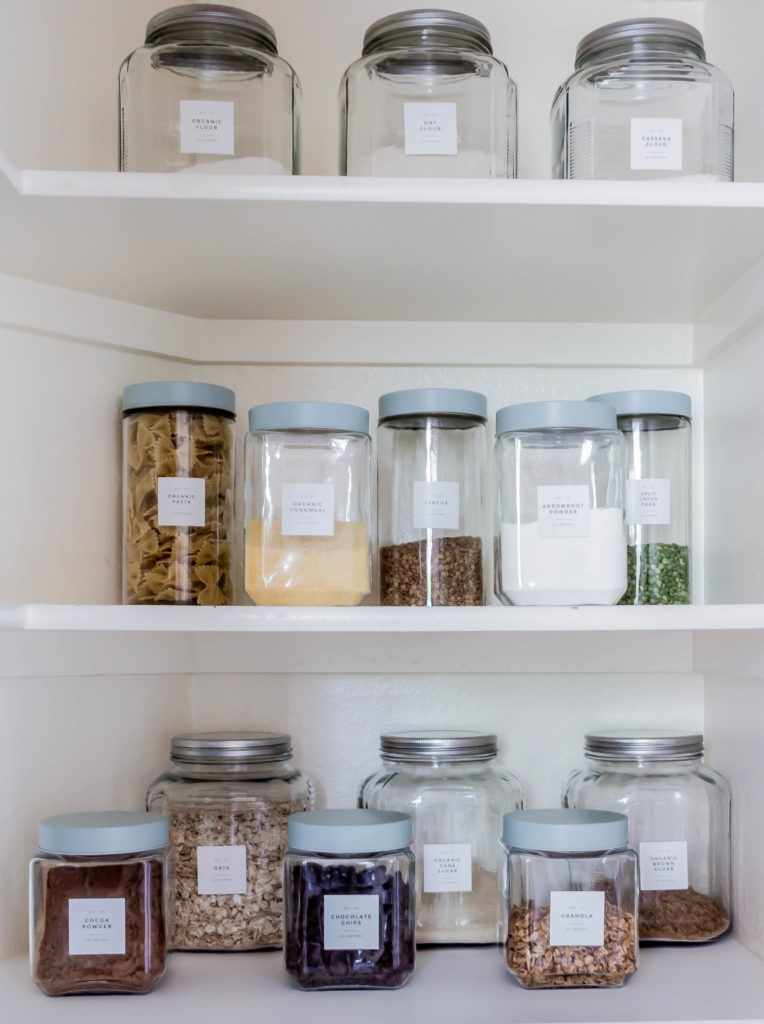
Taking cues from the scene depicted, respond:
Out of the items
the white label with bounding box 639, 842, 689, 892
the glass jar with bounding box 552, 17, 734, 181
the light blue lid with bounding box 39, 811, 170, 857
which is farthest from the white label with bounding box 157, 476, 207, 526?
the white label with bounding box 639, 842, 689, 892

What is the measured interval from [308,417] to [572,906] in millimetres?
571

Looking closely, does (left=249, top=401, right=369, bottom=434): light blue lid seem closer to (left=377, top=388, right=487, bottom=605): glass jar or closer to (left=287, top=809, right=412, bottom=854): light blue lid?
(left=377, top=388, right=487, bottom=605): glass jar

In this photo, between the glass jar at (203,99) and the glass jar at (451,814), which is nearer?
the glass jar at (203,99)

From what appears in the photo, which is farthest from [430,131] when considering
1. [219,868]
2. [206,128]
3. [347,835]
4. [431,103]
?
[219,868]

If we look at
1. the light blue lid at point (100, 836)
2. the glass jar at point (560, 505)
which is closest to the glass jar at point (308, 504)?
the glass jar at point (560, 505)

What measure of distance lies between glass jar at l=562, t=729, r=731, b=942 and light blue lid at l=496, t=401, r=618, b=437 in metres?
0.39

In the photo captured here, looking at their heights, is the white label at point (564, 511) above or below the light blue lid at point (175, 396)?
below

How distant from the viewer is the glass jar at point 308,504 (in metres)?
1.09

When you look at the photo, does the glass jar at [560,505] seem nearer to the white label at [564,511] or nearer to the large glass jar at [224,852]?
the white label at [564,511]

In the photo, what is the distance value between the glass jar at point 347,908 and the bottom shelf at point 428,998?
0.02m

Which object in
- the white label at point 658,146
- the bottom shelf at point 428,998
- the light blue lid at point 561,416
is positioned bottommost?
the bottom shelf at point 428,998

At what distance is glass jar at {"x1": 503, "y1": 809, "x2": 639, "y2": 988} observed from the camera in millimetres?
1064

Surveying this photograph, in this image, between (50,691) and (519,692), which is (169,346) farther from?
(519,692)

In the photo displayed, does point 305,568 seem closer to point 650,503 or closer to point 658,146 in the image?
point 650,503
